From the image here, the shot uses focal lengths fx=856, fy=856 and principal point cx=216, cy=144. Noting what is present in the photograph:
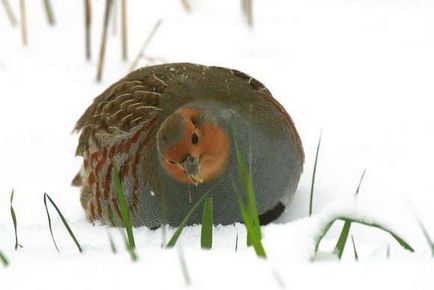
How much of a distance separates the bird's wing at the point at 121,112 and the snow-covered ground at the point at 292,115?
363 millimetres

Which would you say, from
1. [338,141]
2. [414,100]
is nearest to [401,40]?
[414,100]

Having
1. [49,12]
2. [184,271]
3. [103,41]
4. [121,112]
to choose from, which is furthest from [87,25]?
[184,271]

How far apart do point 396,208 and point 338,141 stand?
829 mm

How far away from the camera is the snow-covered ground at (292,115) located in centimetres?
170

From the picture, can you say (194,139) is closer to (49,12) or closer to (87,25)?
(87,25)

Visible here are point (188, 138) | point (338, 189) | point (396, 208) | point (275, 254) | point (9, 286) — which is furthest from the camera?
point (338, 189)

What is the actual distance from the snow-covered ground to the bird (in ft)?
0.56

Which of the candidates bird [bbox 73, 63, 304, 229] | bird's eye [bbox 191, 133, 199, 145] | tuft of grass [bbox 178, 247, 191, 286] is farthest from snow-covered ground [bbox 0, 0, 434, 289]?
bird's eye [bbox 191, 133, 199, 145]

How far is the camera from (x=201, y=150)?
2.74m

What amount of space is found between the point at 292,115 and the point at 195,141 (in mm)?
1510

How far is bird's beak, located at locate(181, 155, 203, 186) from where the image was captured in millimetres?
2744

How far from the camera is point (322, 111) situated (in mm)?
4137

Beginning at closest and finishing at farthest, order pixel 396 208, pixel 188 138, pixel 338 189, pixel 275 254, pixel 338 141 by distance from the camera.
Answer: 1. pixel 275 254
2. pixel 188 138
3. pixel 396 208
4. pixel 338 189
5. pixel 338 141

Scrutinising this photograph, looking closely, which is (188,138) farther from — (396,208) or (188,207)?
(396,208)
